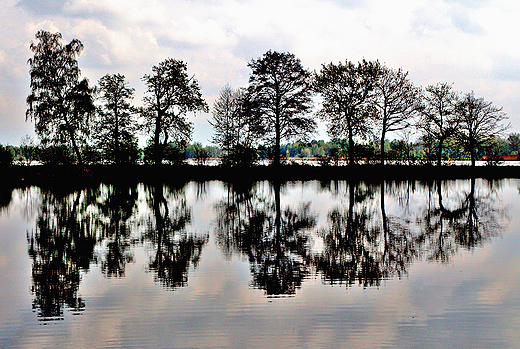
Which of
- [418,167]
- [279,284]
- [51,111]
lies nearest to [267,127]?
[418,167]

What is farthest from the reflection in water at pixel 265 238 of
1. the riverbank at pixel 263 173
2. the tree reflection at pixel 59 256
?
the riverbank at pixel 263 173

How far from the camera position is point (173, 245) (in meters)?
13.2

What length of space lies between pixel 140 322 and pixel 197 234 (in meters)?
7.92

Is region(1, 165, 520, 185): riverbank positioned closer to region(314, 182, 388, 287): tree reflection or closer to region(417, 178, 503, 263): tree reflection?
region(417, 178, 503, 263): tree reflection

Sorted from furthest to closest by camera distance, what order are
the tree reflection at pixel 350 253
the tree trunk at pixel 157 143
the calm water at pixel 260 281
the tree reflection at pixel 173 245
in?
the tree trunk at pixel 157 143 → the tree reflection at pixel 173 245 → the tree reflection at pixel 350 253 → the calm water at pixel 260 281

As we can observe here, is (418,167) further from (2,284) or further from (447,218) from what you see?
(2,284)

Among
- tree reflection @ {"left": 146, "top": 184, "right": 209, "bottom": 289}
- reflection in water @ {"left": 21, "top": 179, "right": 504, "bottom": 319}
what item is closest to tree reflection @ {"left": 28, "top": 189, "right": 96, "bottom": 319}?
reflection in water @ {"left": 21, "top": 179, "right": 504, "bottom": 319}

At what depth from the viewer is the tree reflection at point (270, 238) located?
32.1 ft

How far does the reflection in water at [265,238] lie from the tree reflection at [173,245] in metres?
0.03

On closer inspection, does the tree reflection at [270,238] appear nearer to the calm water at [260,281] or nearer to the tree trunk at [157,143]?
the calm water at [260,281]

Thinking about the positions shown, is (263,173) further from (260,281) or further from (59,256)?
(260,281)

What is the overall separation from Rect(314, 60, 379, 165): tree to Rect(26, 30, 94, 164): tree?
27.4 metres

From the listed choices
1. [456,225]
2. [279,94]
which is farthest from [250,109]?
[456,225]

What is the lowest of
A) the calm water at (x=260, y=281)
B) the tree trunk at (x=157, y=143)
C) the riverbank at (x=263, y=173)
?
the calm water at (x=260, y=281)
